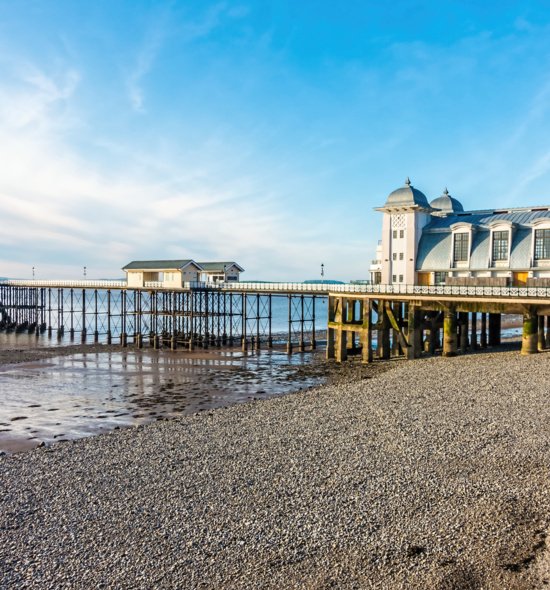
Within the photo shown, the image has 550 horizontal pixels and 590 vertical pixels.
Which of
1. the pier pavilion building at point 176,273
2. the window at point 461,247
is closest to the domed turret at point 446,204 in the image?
the window at point 461,247

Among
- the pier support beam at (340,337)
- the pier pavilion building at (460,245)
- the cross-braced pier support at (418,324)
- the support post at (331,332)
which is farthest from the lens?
the support post at (331,332)

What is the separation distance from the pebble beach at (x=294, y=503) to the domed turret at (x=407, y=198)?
20656 millimetres

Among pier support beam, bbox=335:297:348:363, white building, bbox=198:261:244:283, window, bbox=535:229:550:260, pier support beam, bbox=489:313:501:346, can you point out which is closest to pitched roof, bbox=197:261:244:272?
white building, bbox=198:261:244:283

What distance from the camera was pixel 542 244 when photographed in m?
32.3

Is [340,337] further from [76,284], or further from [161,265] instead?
[76,284]

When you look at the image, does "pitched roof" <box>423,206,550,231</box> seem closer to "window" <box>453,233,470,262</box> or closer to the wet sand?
"window" <box>453,233,470,262</box>

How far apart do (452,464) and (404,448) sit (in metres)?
1.59

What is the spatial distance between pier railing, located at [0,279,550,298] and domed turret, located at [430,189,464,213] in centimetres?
1240

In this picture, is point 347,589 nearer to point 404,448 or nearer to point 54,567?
point 54,567

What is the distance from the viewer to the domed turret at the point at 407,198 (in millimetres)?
37338

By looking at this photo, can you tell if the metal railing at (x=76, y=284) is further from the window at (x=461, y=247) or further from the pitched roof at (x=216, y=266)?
the window at (x=461, y=247)

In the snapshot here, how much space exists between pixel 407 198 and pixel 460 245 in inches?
200

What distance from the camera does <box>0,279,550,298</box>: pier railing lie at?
97.0 ft

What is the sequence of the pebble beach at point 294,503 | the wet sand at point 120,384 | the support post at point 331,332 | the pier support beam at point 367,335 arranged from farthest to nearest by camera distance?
the support post at point 331,332, the pier support beam at point 367,335, the wet sand at point 120,384, the pebble beach at point 294,503
